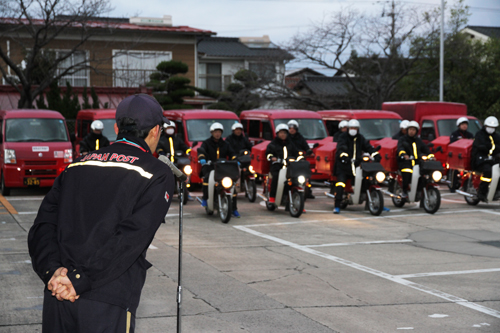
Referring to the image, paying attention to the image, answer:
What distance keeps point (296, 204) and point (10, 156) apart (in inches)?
A: 314

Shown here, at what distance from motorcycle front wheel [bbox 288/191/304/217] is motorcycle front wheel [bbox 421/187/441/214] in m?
2.72

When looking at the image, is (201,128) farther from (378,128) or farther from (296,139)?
(378,128)

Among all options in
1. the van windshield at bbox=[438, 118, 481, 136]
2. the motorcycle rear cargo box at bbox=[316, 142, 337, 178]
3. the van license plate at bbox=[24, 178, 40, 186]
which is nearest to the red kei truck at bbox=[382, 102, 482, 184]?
the van windshield at bbox=[438, 118, 481, 136]

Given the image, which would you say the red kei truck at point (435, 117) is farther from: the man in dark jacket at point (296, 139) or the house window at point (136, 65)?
the house window at point (136, 65)

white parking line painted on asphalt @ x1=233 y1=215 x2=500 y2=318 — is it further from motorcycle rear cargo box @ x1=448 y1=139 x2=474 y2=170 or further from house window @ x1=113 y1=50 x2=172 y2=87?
house window @ x1=113 y1=50 x2=172 y2=87

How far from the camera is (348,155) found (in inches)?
550

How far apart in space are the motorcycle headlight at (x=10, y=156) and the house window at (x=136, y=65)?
15.1 m

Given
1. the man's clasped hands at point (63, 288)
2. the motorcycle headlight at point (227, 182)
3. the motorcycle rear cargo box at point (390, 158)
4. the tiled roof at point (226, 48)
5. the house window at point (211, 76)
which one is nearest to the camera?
the man's clasped hands at point (63, 288)

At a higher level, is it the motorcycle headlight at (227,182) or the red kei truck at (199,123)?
the red kei truck at (199,123)

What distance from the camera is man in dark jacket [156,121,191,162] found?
51.0 feet

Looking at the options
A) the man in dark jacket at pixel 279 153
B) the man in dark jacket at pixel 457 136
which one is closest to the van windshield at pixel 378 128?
the man in dark jacket at pixel 457 136

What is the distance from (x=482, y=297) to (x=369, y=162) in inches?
272

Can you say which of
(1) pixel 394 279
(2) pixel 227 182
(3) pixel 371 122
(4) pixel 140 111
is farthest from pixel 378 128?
(4) pixel 140 111

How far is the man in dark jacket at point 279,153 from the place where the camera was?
13656 mm
